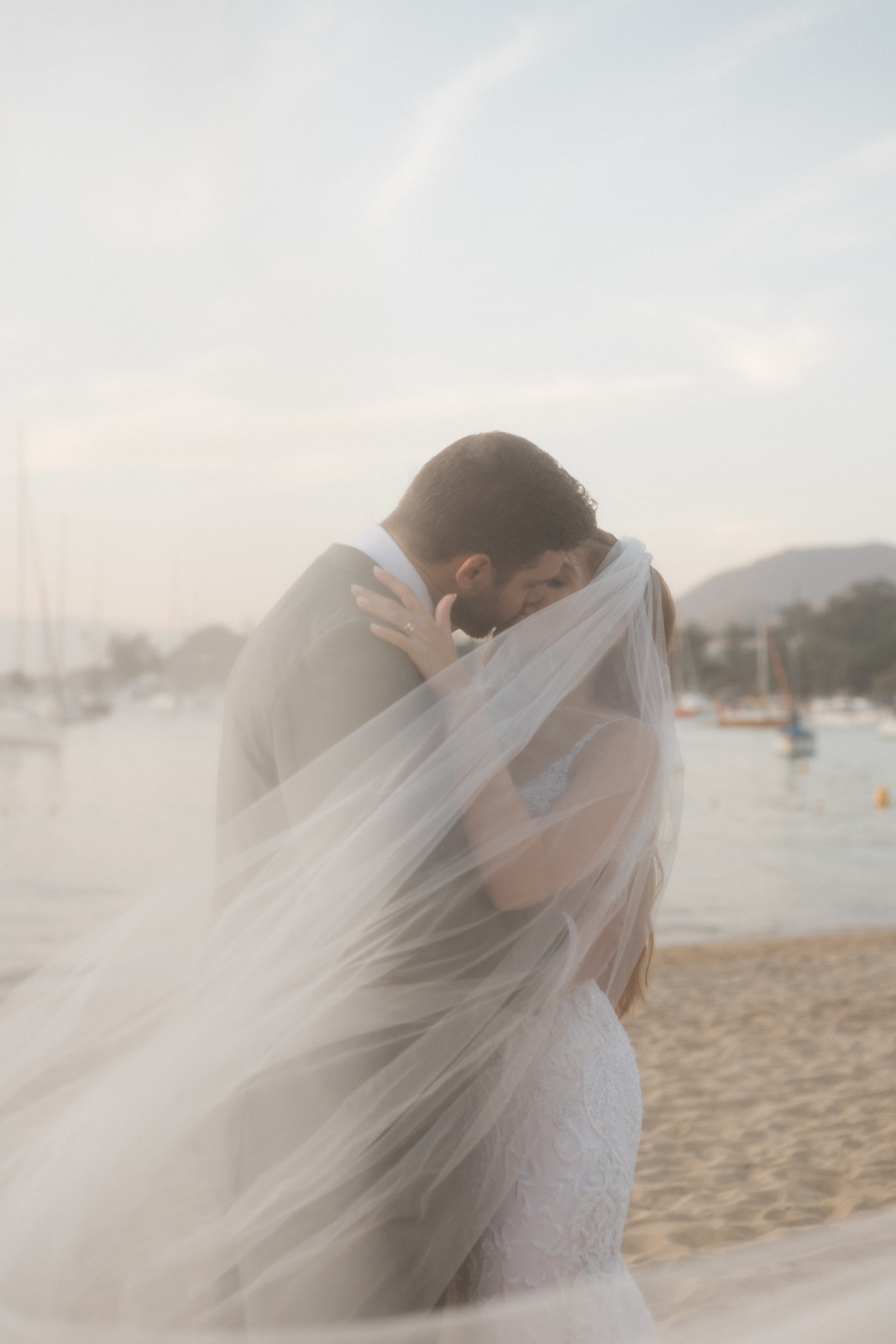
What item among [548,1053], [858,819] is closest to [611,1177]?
[548,1053]

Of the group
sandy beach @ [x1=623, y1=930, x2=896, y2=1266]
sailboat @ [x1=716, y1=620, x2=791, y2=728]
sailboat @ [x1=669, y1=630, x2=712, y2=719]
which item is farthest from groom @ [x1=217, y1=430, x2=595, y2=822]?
sailboat @ [x1=669, y1=630, x2=712, y2=719]

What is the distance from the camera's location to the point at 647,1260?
429 centimetres

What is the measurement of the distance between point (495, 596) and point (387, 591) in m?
0.30

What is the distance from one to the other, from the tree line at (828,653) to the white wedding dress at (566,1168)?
312 feet

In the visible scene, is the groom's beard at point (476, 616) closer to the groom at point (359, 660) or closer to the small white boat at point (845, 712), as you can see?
the groom at point (359, 660)

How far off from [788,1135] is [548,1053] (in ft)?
14.1

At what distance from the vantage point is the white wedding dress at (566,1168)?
2.27 meters

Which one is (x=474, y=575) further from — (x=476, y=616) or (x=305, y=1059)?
(x=305, y=1059)

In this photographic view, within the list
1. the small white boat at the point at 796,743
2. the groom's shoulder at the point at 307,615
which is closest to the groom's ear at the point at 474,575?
the groom's shoulder at the point at 307,615

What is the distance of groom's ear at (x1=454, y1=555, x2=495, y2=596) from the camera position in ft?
7.34

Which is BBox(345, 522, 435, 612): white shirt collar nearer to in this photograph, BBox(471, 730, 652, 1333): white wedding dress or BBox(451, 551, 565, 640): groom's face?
BBox(451, 551, 565, 640): groom's face

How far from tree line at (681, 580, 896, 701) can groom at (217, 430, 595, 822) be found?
95360mm

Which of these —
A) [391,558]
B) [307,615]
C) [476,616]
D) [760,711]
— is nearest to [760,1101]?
[476,616]

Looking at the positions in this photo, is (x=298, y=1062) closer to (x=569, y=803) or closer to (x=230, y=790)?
(x=230, y=790)
